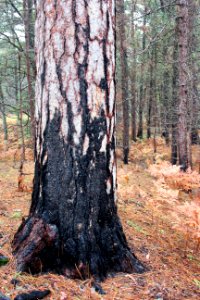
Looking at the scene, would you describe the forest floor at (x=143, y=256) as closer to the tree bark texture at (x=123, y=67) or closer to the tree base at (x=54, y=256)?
the tree base at (x=54, y=256)

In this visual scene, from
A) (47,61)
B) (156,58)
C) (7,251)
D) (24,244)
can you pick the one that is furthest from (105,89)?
(156,58)

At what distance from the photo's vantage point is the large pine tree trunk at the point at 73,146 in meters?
2.45

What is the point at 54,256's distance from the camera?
2.44 metres

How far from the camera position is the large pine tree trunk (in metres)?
2.45

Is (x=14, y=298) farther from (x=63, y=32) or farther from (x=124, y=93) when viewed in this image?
(x=124, y=93)

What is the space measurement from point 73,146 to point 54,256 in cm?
92

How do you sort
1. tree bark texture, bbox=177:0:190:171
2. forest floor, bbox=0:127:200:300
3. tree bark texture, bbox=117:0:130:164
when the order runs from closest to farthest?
forest floor, bbox=0:127:200:300 → tree bark texture, bbox=177:0:190:171 → tree bark texture, bbox=117:0:130:164

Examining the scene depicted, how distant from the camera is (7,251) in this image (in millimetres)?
2609

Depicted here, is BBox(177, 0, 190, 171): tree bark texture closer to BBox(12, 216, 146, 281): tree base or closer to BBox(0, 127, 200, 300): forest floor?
BBox(0, 127, 200, 300): forest floor

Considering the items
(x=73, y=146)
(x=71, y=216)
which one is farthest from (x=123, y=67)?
(x=71, y=216)

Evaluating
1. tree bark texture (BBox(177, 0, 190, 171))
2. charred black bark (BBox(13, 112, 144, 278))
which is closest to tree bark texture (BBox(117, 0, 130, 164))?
tree bark texture (BBox(177, 0, 190, 171))

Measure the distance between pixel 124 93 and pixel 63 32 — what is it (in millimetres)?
10717

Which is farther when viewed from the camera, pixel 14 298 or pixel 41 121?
pixel 41 121

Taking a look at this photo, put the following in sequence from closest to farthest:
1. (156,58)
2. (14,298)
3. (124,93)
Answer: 1. (14,298)
2. (124,93)
3. (156,58)
